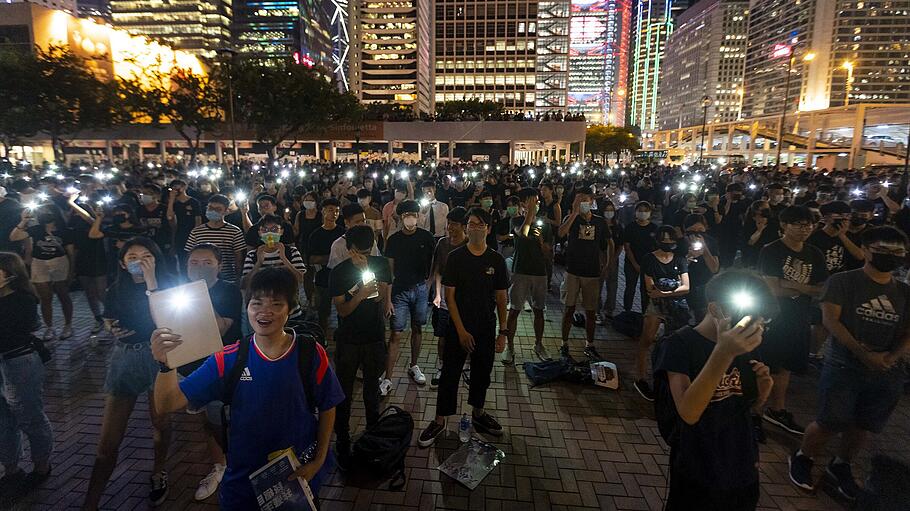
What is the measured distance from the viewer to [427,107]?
15700cm

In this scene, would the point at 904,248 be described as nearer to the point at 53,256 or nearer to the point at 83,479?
the point at 83,479

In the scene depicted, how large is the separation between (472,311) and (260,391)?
2.40 m

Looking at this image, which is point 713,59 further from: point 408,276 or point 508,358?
point 408,276

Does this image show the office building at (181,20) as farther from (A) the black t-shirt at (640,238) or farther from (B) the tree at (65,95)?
(A) the black t-shirt at (640,238)

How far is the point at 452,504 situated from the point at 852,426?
3.34 m

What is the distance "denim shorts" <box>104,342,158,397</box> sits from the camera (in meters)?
3.48

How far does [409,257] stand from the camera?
18.4 ft

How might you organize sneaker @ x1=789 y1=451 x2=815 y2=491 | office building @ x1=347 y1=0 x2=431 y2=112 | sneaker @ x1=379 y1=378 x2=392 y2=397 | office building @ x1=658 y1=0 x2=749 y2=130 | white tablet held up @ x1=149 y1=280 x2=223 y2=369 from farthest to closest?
office building @ x1=658 y1=0 x2=749 y2=130 < office building @ x1=347 y1=0 x2=431 y2=112 < sneaker @ x1=379 y1=378 x2=392 y2=397 < sneaker @ x1=789 y1=451 x2=815 y2=491 < white tablet held up @ x1=149 y1=280 x2=223 y2=369

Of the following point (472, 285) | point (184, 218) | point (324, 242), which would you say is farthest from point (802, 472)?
point (184, 218)

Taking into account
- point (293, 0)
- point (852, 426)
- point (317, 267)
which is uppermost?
point (293, 0)

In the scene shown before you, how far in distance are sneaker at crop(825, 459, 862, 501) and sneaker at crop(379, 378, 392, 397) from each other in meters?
4.33

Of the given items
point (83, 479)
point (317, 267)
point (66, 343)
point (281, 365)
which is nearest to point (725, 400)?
point (281, 365)

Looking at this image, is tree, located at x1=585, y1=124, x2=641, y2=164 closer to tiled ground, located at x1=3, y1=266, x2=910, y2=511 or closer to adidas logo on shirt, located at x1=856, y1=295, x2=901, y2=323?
tiled ground, located at x1=3, y1=266, x2=910, y2=511

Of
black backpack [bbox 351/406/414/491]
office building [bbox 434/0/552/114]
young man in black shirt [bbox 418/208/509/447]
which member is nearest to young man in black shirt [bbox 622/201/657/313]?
young man in black shirt [bbox 418/208/509/447]
